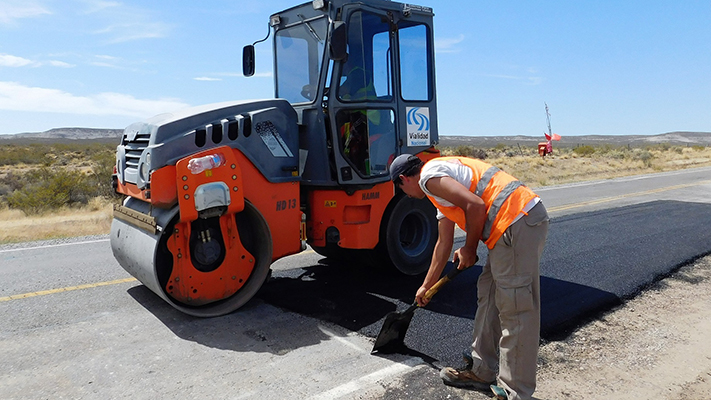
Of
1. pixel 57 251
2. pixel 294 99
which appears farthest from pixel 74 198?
pixel 294 99

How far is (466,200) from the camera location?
3.12 m

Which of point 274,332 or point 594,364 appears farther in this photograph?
point 274,332

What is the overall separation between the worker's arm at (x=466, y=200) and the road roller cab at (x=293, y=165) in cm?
210

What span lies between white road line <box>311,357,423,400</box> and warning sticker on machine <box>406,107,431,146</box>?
113 inches

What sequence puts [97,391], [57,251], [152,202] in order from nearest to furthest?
[97,391] → [152,202] → [57,251]

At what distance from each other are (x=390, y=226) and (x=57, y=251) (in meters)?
4.66

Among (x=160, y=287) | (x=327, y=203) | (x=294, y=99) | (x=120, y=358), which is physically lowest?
(x=120, y=358)

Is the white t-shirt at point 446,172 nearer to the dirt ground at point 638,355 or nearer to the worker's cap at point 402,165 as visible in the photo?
the worker's cap at point 402,165

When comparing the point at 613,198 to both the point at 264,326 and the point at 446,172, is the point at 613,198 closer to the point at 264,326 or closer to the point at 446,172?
the point at 264,326

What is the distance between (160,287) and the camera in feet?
14.6

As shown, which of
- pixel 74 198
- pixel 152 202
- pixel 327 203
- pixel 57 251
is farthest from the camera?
pixel 74 198

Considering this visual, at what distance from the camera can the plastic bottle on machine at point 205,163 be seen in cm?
445

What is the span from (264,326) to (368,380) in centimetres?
131

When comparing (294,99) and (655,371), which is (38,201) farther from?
(655,371)
